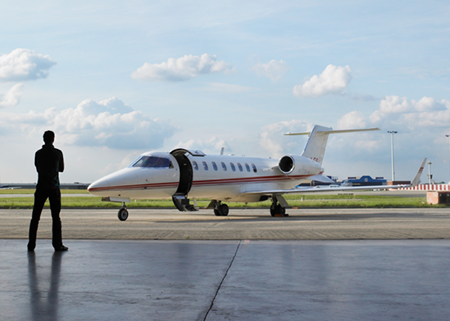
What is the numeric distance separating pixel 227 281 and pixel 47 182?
413 cm

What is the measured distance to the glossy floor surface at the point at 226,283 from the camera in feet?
A: 12.7

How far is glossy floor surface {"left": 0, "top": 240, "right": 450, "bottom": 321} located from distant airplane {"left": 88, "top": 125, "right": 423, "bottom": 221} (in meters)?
9.18

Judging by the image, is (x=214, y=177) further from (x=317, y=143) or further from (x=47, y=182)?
(x=47, y=182)

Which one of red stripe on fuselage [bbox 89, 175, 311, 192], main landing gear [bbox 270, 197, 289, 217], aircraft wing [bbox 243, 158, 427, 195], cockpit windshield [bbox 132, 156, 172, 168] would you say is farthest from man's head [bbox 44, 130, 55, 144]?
main landing gear [bbox 270, 197, 289, 217]

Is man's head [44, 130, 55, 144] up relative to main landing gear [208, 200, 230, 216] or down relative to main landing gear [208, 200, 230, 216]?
up

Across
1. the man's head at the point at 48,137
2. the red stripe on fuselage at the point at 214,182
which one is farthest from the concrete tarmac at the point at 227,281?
the red stripe on fuselage at the point at 214,182

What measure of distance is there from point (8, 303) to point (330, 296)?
2903mm

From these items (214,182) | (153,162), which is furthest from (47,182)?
(214,182)

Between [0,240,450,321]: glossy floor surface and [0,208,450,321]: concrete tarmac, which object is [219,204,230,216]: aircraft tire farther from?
[0,240,450,321]: glossy floor surface

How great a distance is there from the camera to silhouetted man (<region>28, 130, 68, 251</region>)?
7.80 meters

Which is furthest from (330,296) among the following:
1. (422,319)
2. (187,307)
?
(187,307)

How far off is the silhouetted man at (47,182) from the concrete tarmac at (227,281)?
16.9 inches

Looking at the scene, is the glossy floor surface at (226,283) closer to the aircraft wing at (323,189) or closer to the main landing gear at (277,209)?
the aircraft wing at (323,189)

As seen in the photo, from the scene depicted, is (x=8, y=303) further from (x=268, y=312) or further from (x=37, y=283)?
(x=268, y=312)
